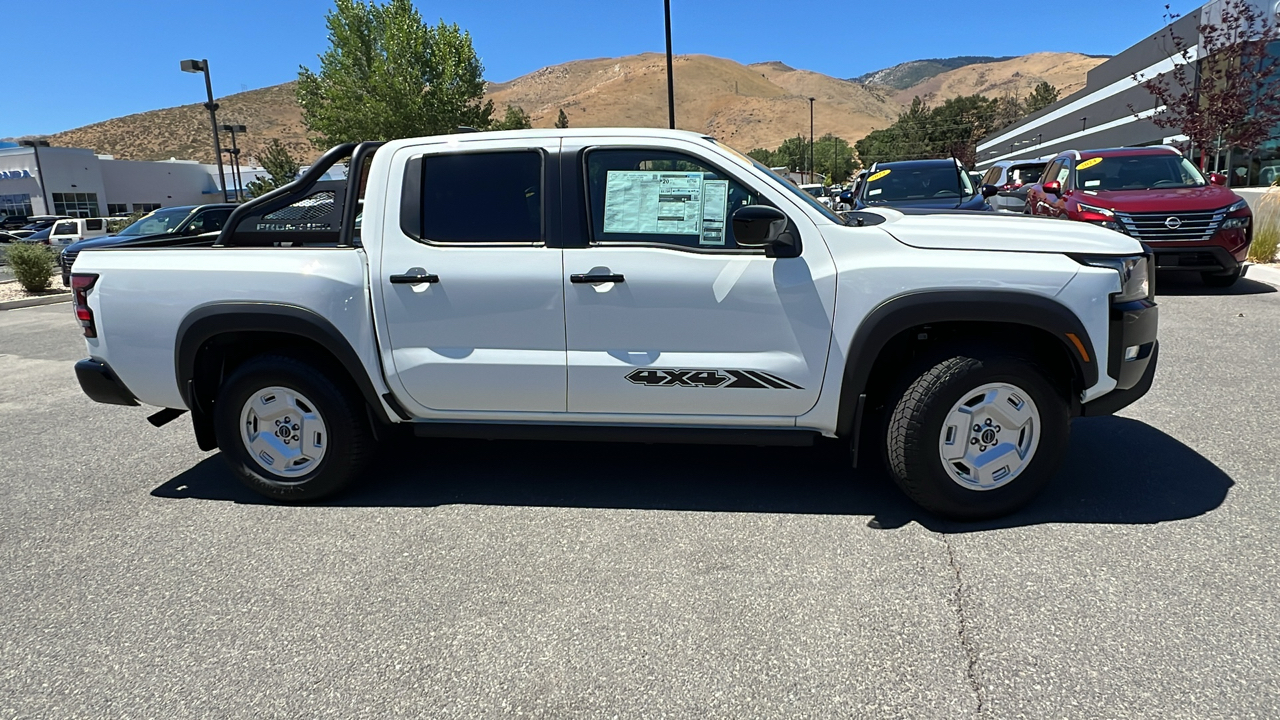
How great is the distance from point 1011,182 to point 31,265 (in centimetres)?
2078

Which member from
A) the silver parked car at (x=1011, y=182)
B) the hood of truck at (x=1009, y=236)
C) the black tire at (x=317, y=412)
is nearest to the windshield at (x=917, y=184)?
the silver parked car at (x=1011, y=182)

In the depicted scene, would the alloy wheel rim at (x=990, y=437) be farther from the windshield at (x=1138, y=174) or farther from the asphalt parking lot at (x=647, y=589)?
the windshield at (x=1138, y=174)

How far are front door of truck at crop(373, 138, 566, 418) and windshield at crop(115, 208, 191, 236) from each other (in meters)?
13.9

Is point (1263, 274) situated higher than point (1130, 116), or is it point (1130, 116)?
point (1130, 116)

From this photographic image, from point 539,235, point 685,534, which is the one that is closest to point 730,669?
point 685,534

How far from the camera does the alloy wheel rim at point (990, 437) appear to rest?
3.57m

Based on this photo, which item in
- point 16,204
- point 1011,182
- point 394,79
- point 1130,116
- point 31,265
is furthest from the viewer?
point 16,204

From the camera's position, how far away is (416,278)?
379cm

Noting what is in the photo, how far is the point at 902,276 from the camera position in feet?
11.4

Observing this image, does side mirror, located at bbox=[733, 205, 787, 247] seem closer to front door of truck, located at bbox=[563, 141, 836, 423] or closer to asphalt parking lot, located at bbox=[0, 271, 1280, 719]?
front door of truck, located at bbox=[563, 141, 836, 423]

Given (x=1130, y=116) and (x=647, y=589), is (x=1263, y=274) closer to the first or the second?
(x=647, y=589)

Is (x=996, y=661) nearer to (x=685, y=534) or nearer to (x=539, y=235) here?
(x=685, y=534)

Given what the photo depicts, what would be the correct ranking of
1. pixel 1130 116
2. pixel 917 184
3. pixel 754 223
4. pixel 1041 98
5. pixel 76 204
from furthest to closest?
pixel 1041 98, pixel 76 204, pixel 1130 116, pixel 917 184, pixel 754 223

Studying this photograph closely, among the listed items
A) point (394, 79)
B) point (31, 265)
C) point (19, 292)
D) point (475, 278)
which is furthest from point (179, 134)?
point (475, 278)
